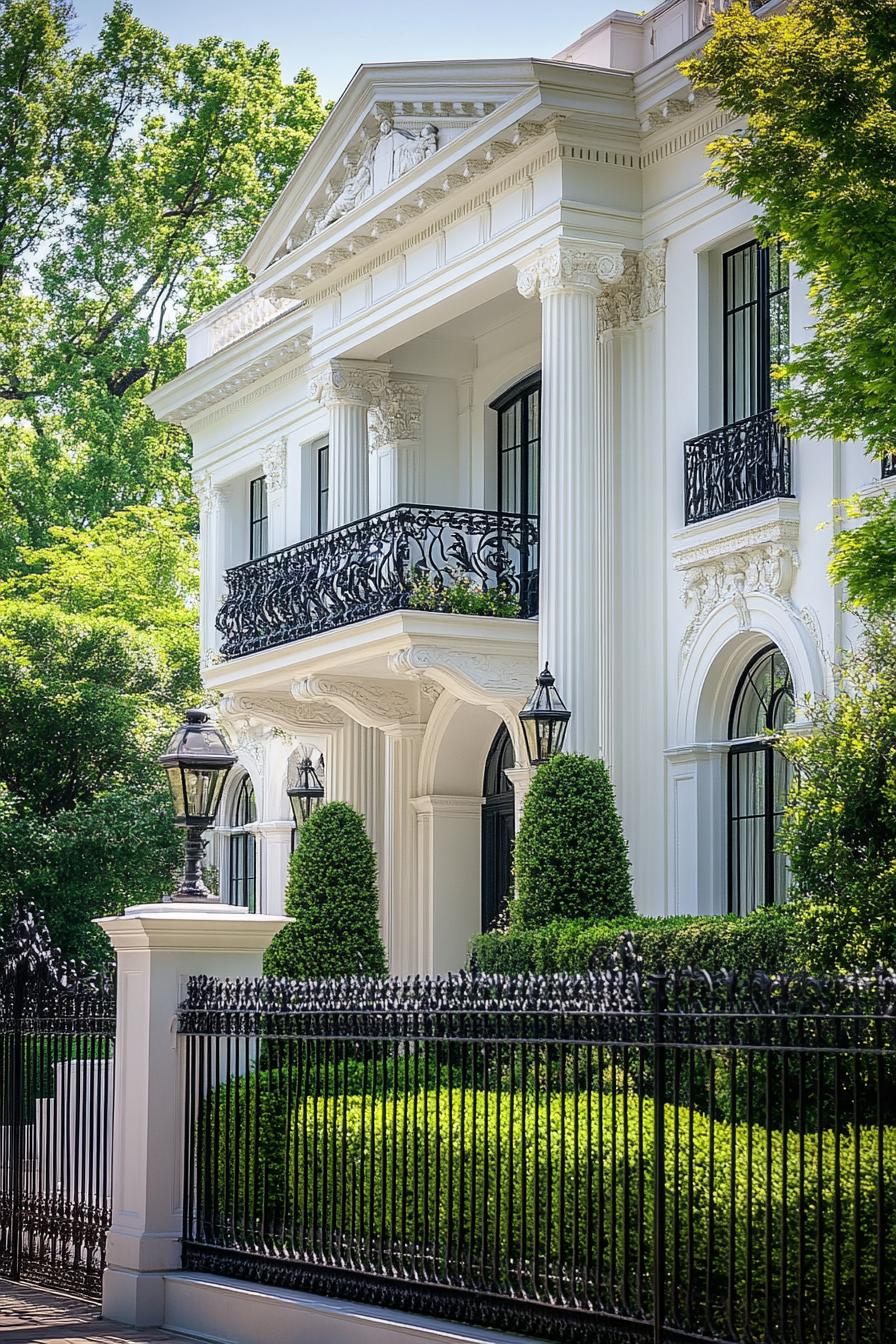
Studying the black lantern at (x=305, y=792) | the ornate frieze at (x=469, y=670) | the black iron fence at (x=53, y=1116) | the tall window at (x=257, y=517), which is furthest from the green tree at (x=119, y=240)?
the black iron fence at (x=53, y=1116)

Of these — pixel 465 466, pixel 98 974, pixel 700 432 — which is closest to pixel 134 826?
pixel 465 466

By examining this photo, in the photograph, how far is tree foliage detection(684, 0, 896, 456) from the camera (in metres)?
11.0

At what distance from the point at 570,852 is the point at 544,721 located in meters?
1.51

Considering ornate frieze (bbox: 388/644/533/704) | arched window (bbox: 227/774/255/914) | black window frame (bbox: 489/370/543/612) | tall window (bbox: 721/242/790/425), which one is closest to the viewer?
tall window (bbox: 721/242/790/425)

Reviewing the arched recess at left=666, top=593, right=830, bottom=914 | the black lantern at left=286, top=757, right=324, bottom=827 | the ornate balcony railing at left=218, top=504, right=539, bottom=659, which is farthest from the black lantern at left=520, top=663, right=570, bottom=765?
the black lantern at left=286, top=757, right=324, bottom=827

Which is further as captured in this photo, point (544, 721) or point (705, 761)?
point (705, 761)

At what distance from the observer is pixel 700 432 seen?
18500 mm

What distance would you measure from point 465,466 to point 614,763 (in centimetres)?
617

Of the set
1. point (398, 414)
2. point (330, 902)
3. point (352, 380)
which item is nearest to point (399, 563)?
point (330, 902)

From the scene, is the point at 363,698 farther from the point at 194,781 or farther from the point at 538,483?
the point at 194,781

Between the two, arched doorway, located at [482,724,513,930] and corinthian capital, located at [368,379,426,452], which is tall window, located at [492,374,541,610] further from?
arched doorway, located at [482,724,513,930]

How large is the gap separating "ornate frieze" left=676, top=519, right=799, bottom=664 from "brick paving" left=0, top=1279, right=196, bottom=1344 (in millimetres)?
8736

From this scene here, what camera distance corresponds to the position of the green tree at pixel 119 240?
130 ft

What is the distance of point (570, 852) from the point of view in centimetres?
1686
